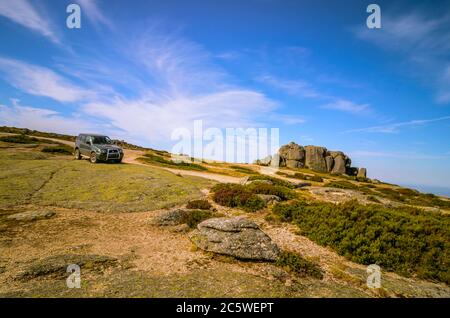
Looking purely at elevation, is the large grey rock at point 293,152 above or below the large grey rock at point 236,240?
above

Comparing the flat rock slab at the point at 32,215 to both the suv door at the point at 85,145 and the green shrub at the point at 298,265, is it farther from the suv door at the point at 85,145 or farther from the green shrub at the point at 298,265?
the suv door at the point at 85,145

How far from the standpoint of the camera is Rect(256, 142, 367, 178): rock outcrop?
75.7 metres

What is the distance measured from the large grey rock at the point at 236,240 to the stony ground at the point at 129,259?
0.93 ft

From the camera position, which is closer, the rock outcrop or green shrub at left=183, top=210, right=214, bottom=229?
green shrub at left=183, top=210, right=214, bottom=229

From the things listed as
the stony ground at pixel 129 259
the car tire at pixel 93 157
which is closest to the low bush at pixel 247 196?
the stony ground at pixel 129 259

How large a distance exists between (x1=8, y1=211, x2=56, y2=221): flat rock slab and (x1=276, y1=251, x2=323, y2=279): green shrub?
34.5 feet

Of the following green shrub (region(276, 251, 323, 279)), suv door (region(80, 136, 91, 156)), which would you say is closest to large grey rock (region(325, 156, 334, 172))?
suv door (region(80, 136, 91, 156))

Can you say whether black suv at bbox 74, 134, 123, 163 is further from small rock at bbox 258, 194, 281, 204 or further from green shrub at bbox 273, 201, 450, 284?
green shrub at bbox 273, 201, 450, 284

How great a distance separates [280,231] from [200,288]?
615 centimetres

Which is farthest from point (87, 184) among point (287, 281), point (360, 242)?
point (360, 242)

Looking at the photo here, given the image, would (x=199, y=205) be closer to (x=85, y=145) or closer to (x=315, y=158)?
(x=85, y=145)

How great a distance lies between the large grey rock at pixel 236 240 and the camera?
343 inches
